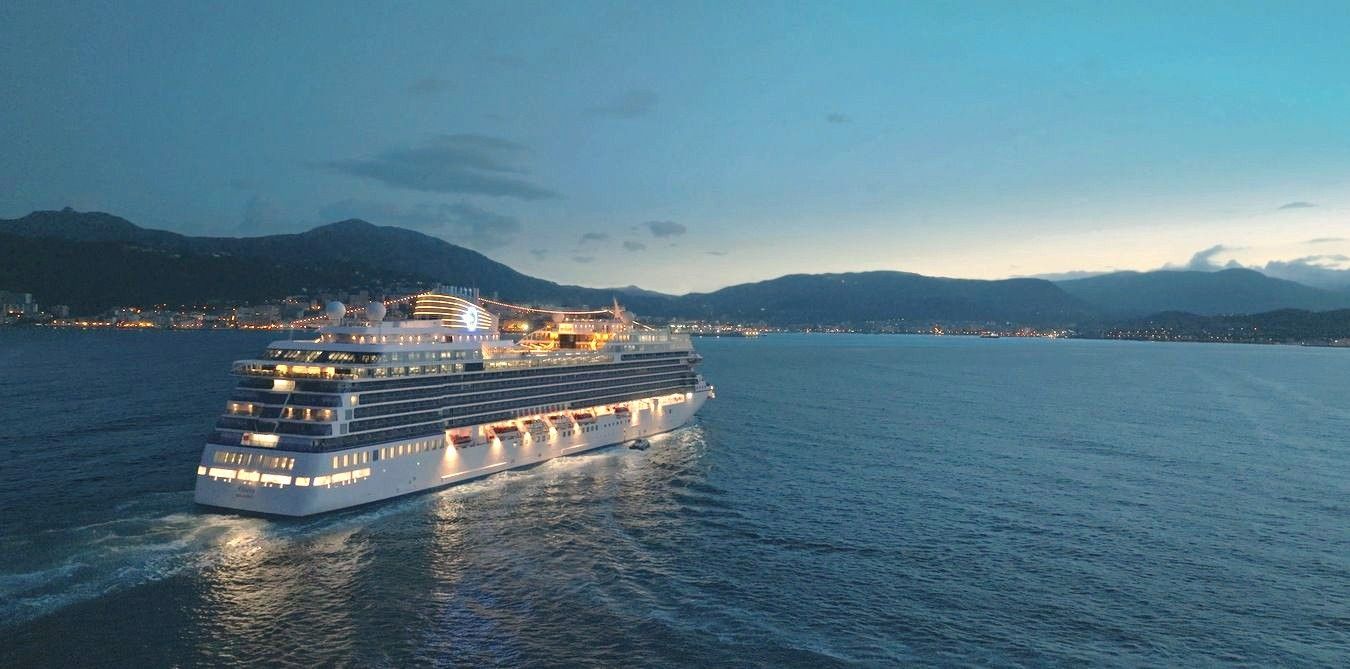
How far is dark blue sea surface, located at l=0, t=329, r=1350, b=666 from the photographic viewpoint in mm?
25062

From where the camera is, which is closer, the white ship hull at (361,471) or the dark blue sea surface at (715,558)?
the dark blue sea surface at (715,558)

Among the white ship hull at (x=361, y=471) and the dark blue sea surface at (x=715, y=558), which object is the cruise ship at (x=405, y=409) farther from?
the dark blue sea surface at (x=715, y=558)

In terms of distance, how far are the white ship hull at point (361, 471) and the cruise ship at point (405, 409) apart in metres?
0.07

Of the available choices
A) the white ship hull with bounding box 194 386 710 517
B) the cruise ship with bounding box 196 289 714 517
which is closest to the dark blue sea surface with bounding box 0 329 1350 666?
the white ship hull with bounding box 194 386 710 517

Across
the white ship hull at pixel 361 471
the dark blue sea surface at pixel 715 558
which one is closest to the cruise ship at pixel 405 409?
the white ship hull at pixel 361 471

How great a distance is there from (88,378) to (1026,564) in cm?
10288

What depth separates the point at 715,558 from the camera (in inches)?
1312

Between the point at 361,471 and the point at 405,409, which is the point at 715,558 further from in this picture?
the point at 405,409

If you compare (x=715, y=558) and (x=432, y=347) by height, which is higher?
(x=432, y=347)

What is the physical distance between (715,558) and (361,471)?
20.0m

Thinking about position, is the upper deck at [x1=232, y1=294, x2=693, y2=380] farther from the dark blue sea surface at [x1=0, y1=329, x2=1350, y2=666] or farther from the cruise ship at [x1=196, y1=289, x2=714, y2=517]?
the dark blue sea surface at [x1=0, y1=329, x2=1350, y2=666]

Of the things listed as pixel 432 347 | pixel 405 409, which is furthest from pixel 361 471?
pixel 432 347

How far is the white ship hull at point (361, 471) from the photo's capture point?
36.7 metres

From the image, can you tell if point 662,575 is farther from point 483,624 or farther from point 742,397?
point 742,397
